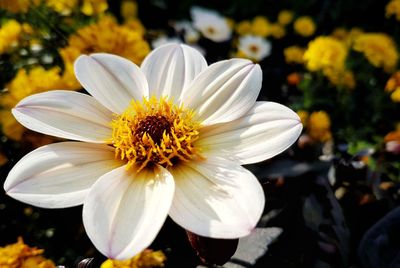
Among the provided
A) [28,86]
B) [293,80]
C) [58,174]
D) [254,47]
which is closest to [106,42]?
[28,86]

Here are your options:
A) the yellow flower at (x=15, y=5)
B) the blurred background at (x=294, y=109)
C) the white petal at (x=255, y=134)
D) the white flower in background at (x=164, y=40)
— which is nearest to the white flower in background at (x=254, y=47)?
the blurred background at (x=294, y=109)

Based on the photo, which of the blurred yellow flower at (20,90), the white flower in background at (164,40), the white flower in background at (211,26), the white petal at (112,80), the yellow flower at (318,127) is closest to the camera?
the white petal at (112,80)

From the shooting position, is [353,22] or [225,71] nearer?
[225,71]

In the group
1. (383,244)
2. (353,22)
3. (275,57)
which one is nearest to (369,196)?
(383,244)

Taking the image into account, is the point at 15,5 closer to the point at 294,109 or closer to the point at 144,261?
the point at 144,261

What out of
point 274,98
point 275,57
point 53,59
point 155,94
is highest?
point 155,94

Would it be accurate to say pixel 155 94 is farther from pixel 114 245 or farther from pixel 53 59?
pixel 53 59

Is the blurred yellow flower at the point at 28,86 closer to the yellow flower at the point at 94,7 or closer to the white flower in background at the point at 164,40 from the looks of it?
the yellow flower at the point at 94,7
